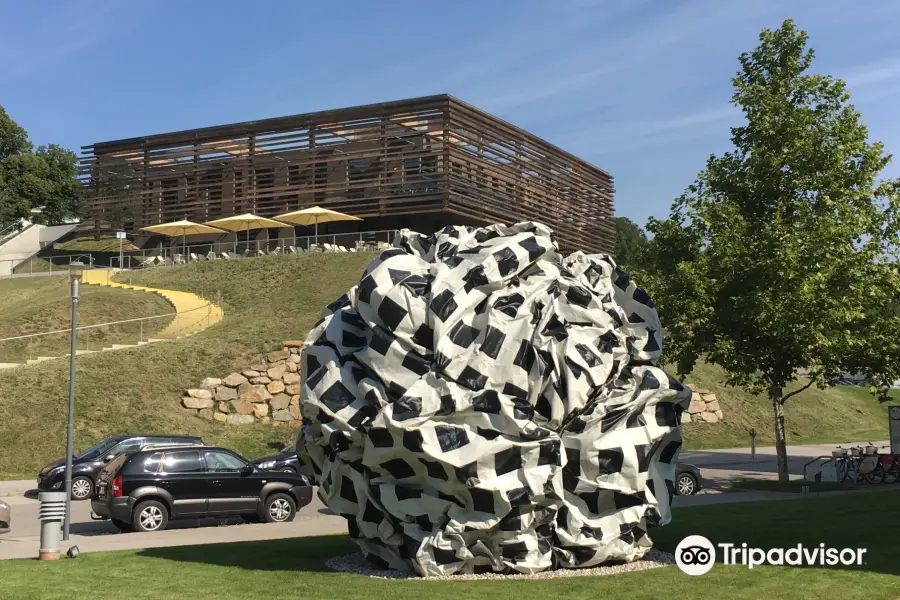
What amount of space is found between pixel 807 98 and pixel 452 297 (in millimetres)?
17278

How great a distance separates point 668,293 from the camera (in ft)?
80.6

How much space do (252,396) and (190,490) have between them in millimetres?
15582

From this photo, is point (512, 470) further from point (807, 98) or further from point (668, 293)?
point (807, 98)

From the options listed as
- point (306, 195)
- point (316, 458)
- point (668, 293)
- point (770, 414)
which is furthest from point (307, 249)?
point (316, 458)

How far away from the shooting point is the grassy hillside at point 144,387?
2928 cm

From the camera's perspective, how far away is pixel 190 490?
17828mm

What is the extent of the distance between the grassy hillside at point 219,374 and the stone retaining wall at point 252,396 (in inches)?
19.7

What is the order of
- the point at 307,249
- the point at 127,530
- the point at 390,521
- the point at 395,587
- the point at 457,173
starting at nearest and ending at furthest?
the point at 395,587 < the point at 390,521 < the point at 127,530 < the point at 307,249 < the point at 457,173

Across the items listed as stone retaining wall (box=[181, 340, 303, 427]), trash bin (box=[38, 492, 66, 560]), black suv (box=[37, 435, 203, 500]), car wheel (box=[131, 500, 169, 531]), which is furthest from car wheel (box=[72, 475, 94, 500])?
trash bin (box=[38, 492, 66, 560])

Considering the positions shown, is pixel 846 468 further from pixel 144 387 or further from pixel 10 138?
pixel 10 138

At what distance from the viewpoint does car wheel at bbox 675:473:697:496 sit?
22966mm

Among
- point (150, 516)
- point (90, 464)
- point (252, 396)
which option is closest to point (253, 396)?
point (252, 396)

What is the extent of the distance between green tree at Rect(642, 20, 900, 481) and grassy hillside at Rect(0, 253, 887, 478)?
14657 millimetres

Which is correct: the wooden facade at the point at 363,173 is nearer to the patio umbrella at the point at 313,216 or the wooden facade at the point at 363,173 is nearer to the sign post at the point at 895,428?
the patio umbrella at the point at 313,216
